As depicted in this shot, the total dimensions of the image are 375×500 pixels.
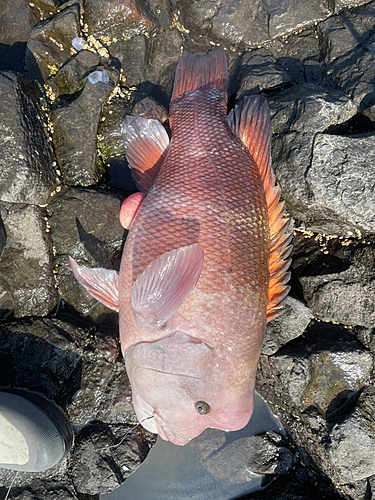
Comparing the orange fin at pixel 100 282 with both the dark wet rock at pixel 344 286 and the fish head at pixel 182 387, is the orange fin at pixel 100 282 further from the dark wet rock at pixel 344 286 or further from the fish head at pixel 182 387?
the dark wet rock at pixel 344 286

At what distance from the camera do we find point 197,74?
10.8 feet


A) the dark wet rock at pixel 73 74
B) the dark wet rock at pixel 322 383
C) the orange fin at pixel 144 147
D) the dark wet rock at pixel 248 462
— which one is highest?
the dark wet rock at pixel 73 74

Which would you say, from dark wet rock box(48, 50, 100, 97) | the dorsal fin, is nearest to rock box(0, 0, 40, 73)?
dark wet rock box(48, 50, 100, 97)

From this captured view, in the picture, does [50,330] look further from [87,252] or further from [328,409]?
[328,409]

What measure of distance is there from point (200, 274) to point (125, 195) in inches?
64.0

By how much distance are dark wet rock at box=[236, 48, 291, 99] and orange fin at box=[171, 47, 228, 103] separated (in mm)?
386

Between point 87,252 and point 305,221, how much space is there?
2219 mm

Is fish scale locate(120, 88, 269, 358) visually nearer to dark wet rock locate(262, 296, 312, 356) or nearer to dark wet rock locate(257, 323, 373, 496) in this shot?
dark wet rock locate(262, 296, 312, 356)

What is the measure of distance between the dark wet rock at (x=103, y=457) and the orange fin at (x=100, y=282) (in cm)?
129

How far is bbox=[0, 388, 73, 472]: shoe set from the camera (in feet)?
8.41

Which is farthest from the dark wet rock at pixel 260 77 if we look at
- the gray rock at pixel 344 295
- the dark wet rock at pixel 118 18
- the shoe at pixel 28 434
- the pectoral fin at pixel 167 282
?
the shoe at pixel 28 434

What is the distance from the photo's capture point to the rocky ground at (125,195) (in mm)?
2867

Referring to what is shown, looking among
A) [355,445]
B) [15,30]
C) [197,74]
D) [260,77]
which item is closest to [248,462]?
[355,445]

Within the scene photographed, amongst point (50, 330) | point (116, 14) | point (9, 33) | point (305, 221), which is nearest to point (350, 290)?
point (305, 221)
